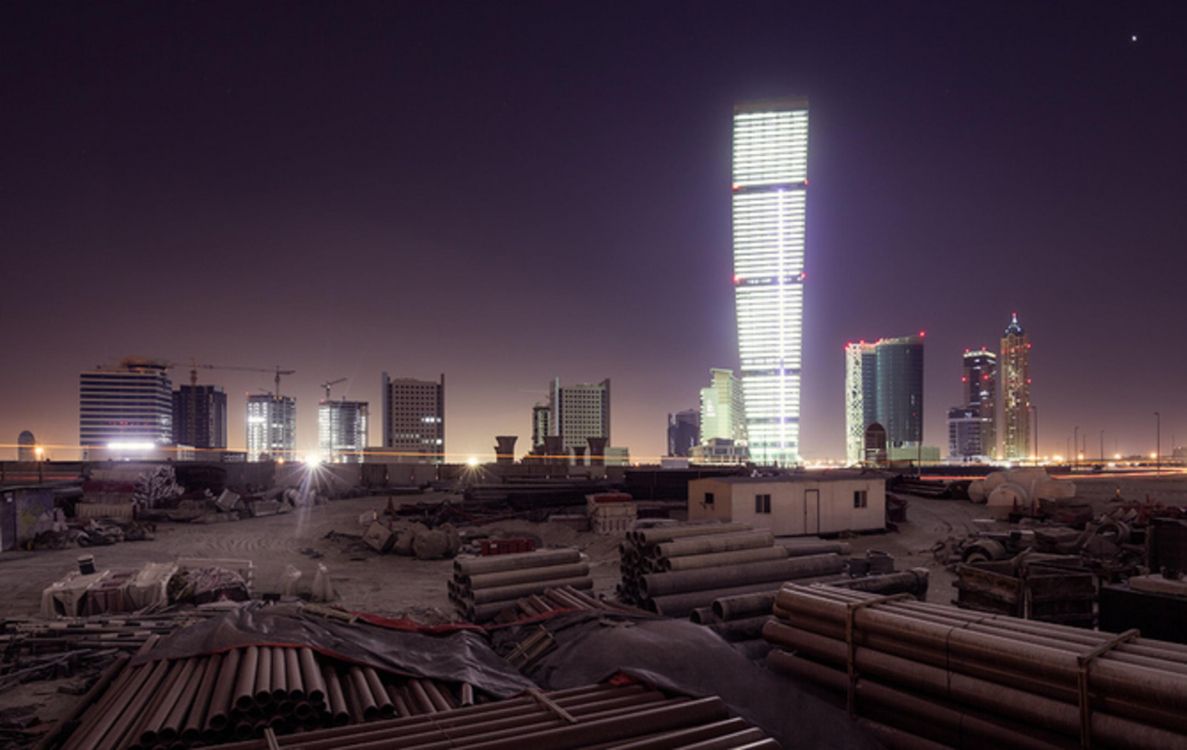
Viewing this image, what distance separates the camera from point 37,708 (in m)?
9.18

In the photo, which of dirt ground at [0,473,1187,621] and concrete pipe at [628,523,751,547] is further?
dirt ground at [0,473,1187,621]

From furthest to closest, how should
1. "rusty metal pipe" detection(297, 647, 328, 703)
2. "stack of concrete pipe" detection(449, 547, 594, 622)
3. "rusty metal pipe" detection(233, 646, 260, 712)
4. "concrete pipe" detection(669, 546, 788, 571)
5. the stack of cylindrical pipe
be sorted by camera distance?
"stack of concrete pipe" detection(449, 547, 594, 622) < "concrete pipe" detection(669, 546, 788, 571) < "rusty metal pipe" detection(297, 647, 328, 703) < "rusty metal pipe" detection(233, 646, 260, 712) < the stack of cylindrical pipe

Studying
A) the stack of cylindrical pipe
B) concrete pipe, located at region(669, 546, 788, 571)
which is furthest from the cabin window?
the stack of cylindrical pipe

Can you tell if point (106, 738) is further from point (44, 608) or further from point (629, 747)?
point (44, 608)

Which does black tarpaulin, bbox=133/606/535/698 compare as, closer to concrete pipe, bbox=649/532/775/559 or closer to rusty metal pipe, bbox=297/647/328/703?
rusty metal pipe, bbox=297/647/328/703

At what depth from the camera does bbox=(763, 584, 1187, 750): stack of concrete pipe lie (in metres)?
4.98

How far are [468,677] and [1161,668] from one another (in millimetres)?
6756

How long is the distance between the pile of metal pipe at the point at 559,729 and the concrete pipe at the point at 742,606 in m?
4.62

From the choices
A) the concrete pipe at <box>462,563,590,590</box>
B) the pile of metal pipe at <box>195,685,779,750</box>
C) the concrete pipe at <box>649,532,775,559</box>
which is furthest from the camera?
the concrete pipe at <box>462,563,590,590</box>

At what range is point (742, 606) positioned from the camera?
10.4m

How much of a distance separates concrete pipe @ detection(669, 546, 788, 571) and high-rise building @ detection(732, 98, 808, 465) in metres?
155

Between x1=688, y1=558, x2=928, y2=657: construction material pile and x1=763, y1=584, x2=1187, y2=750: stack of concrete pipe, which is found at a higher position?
x1=763, y1=584, x2=1187, y2=750: stack of concrete pipe

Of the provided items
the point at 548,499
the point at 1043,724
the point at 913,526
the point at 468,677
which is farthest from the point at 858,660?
the point at 548,499

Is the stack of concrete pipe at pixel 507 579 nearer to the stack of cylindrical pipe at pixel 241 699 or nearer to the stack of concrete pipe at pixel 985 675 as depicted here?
the stack of cylindrical pipe at pixel 241 699
